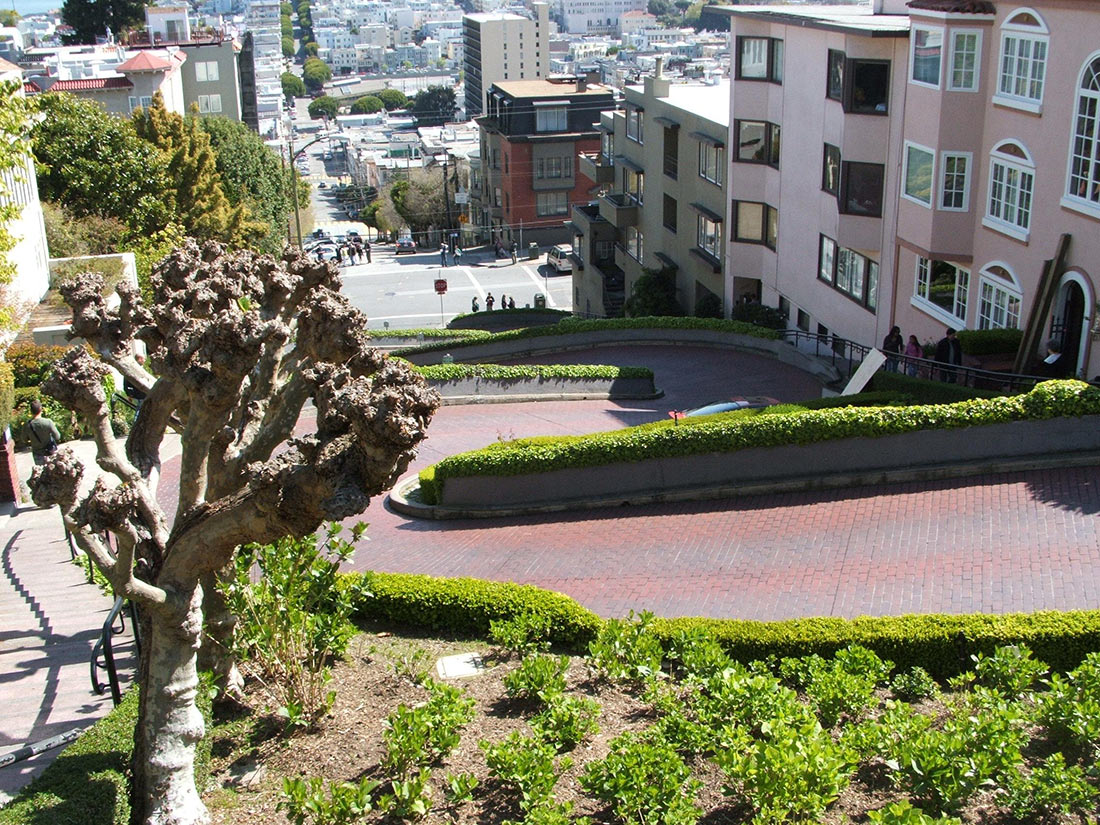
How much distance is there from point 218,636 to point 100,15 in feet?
325

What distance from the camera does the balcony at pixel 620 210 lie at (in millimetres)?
50719

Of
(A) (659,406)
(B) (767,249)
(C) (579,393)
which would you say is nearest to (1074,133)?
(A) (659,406)

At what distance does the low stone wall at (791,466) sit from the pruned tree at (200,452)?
870cm

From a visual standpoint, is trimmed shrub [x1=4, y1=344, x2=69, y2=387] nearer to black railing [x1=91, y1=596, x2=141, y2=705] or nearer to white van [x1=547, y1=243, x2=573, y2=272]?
black railing [x1=91, y1=596, x2=141, y2=705]

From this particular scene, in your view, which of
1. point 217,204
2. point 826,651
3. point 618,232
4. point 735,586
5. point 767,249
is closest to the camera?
point 826,651

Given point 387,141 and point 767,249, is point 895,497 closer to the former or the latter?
point 767,249

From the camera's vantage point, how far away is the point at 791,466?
61.8ft

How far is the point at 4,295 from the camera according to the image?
25156mm

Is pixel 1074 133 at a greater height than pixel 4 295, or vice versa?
pixel 1074 133

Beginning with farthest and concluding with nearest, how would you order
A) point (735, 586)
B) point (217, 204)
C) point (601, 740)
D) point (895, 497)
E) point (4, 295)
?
1. point (217, 204)
2. point (4, 295)
3. point (895, 497)
4. point (735, 586)
5. point (601, 740)

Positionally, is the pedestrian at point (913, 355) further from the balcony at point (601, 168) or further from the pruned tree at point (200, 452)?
the balcony at point (601, 168)

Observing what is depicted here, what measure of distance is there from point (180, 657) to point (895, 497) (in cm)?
1215

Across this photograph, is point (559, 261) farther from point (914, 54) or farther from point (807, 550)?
point (807, 550)

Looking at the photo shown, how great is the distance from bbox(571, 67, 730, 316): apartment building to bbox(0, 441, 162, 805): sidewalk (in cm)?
2828
